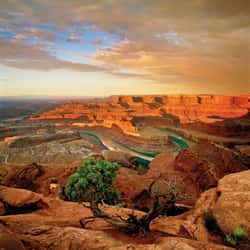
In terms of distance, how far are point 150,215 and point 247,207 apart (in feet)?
7.52

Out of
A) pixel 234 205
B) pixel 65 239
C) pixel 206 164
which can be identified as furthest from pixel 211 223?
pixel 206 164

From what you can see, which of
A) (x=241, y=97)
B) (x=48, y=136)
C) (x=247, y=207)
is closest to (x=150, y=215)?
(x=247, y=207)

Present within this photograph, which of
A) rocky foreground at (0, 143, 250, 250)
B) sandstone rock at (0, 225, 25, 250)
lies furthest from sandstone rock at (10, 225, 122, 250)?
sandstone rock at (0, 225, 25, 250)

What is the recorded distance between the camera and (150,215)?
5133mm

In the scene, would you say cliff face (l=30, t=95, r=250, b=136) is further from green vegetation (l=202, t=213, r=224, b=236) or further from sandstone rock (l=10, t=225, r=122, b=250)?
sandstone rock (l=10, t=225, r=122, b=250)

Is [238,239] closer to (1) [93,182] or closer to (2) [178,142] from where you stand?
(1) [93,182]

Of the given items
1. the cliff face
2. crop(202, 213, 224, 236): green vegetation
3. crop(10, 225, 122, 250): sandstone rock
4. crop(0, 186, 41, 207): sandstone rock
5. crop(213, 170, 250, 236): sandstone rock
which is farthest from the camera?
the cliff face

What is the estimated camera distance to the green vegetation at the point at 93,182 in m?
9.91

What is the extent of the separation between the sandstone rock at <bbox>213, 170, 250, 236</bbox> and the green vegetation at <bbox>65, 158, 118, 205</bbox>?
4826mm

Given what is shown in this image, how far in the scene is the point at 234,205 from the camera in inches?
230

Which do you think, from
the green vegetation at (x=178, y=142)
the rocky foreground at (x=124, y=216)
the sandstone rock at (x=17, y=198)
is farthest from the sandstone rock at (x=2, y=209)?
the green vegetation at (x=178, y=142)

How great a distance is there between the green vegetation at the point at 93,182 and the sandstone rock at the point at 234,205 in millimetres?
4826

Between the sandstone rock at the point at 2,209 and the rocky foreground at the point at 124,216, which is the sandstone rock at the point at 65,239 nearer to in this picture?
the rocky foreground at the point at 124,216

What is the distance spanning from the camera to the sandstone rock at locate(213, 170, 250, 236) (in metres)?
5.50
